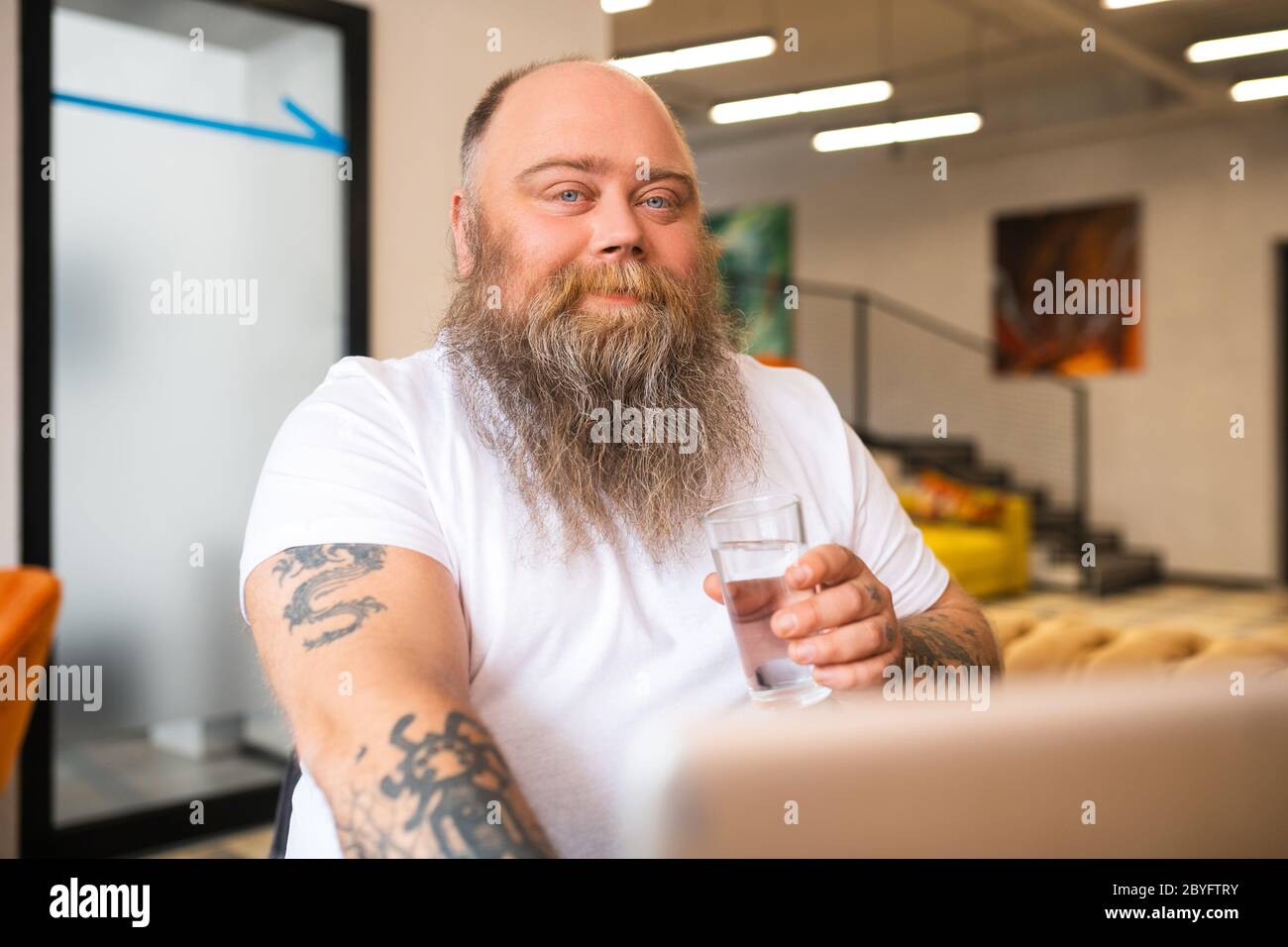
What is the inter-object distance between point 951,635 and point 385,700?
2.42 ft

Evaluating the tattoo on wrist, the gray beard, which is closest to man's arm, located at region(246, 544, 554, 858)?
the gray beard

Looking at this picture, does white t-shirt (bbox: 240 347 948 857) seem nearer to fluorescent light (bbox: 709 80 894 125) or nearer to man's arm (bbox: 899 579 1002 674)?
man's arm (bbox: 899 579 1002 674)

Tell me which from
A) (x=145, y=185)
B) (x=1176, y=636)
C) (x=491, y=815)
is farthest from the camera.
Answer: (x=145, y=185)

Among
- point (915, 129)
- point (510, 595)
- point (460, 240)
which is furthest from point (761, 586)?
point (915, 129)

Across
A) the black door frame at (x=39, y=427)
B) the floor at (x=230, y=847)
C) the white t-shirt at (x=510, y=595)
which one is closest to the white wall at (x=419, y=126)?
the black door frame at (x=39, y=427)

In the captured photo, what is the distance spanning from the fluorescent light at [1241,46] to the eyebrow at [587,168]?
5.36m

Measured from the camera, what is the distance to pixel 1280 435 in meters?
8.81

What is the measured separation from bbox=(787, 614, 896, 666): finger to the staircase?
7964 millimetres

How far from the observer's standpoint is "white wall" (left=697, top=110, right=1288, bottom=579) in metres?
8.84

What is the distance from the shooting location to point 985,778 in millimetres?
527

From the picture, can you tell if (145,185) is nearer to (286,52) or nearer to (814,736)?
(286,52)

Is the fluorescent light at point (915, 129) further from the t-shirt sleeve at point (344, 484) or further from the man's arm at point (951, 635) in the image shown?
the t-shirt sleeve at point (344, 484)

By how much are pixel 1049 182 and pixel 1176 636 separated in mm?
8475

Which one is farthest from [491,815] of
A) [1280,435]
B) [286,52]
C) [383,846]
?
[1280,435]
